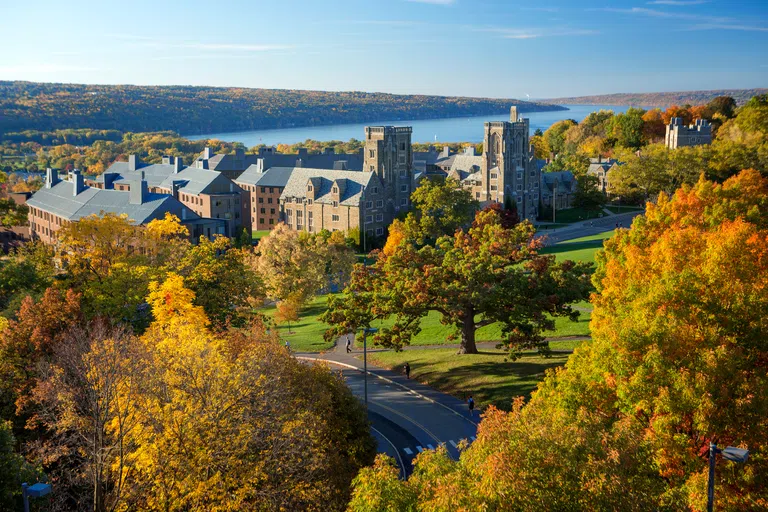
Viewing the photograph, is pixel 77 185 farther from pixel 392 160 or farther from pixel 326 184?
pixel 392 160

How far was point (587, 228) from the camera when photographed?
103562 mm

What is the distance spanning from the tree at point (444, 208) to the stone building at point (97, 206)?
25.0m

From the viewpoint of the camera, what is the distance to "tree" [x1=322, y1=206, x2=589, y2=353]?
42.4 meters

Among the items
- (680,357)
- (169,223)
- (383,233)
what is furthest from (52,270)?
(383,233)

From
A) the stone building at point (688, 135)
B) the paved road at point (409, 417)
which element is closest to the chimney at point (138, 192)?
the paved road at point (409, 417)

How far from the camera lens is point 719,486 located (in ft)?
63.0

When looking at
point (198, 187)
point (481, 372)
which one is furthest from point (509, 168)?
point (481, 372)

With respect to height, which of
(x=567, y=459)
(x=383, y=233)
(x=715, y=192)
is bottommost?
(x=383, y=233)

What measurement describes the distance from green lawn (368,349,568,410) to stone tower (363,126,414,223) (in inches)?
2447

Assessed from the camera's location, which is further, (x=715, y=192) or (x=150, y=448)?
(x=715, y=192)

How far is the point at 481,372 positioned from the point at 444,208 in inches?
2092

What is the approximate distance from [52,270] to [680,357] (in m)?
39.1

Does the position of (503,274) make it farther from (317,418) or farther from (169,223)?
(169,223)

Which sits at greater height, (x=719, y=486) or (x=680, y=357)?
(x=680, y=357)
